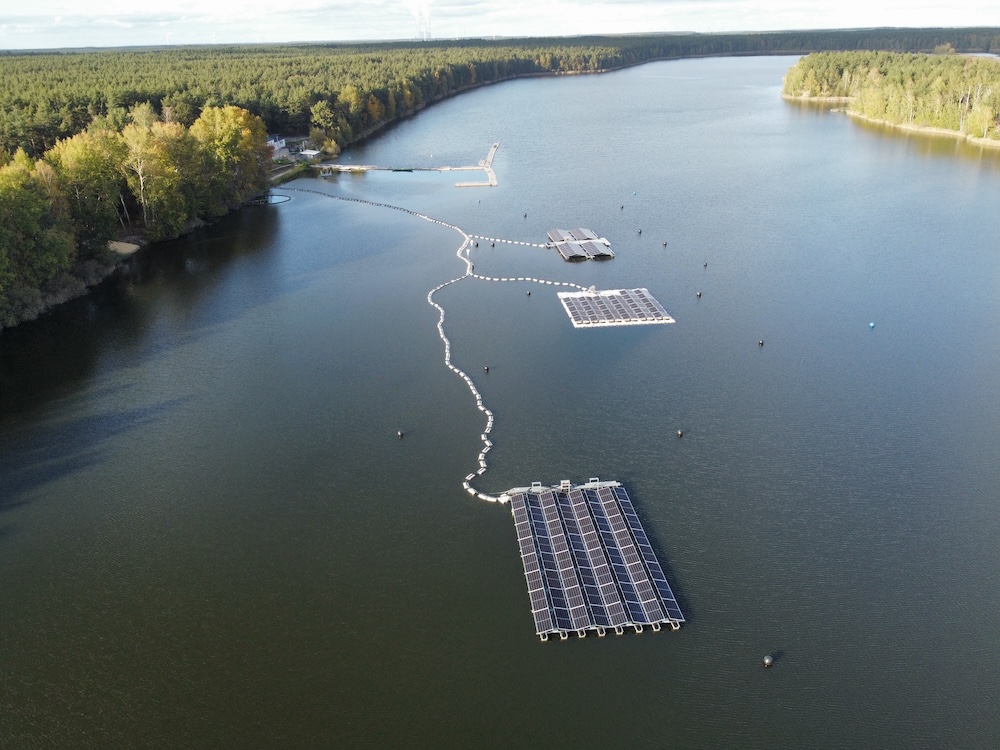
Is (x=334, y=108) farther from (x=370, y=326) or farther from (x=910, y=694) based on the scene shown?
(x=910, y=694)

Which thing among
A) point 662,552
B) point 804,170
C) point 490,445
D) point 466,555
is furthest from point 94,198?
point 804,170

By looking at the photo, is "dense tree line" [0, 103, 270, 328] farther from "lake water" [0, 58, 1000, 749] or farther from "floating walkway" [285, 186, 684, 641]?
"floating walkway" [285, 186, 684, 641]

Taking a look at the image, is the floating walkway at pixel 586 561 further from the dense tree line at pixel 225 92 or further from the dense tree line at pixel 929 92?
the dense tree line at pixel 929 92

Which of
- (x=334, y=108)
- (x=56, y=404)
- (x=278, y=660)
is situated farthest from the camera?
(x=334, y=108)

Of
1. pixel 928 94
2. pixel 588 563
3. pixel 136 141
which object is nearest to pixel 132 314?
pixel 136 141

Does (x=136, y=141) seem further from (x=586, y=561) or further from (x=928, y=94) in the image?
(x=928, y=94)

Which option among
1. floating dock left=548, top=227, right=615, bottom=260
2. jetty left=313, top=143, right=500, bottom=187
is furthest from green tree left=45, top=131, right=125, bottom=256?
jetty left=313, top=143, right=500, bottom=187
